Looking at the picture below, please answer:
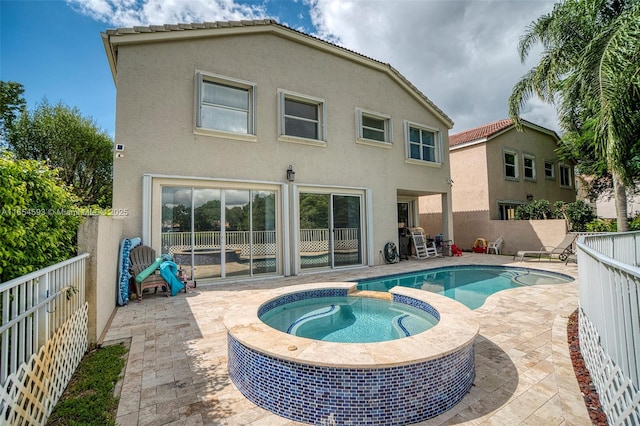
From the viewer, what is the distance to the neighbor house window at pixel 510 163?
62.8 ft

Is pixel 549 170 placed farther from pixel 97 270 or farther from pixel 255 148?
pixel 97 270

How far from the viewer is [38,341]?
287 centimetres

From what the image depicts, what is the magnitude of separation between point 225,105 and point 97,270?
21.8 ft

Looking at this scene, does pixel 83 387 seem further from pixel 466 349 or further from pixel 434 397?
pixel 466 349

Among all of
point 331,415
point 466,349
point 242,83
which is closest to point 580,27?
point 242,83

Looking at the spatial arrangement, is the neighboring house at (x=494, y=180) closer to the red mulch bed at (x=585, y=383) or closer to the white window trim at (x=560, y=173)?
the white window trim at (x=560, y=173)

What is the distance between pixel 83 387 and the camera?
3.40m

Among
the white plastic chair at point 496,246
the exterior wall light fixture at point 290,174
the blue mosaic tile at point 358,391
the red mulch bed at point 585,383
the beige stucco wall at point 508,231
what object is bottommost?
the red mulch bed at point 585,383

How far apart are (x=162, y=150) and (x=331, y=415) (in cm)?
832

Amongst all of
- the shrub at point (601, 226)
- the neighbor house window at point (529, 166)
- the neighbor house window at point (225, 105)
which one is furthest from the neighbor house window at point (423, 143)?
the neighbor house window at point (529, 166)

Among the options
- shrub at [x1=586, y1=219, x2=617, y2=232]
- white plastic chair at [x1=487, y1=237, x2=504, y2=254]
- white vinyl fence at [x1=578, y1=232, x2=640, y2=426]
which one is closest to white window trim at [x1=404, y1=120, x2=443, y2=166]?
white plastic chair at [x1=487, y1=237, x2=504, y2=254]

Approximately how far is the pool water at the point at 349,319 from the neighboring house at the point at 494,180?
35.4ft

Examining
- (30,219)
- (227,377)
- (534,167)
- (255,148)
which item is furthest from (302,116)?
(534,167)

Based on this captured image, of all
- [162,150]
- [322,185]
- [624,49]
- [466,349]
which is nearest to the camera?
[466,349]
